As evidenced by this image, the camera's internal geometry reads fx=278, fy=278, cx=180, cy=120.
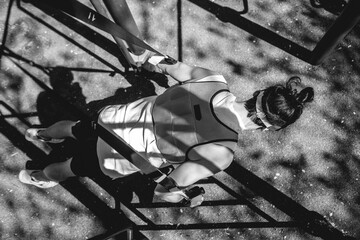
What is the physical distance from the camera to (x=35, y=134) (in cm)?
355

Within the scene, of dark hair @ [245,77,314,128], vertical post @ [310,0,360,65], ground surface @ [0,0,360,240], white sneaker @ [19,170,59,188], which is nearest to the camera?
dark hair @ [245,77,314,128]

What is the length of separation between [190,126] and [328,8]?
366 cm

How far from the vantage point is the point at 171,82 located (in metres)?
4.04

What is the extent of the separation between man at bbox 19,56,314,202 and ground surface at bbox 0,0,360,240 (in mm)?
1419

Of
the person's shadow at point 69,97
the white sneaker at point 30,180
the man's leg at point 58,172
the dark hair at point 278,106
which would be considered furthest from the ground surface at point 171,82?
the dark hair at point 278,106

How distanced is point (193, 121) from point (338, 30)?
2.45m

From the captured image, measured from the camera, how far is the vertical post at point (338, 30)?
9.84ft

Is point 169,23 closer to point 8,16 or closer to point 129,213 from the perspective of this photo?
point 8,16

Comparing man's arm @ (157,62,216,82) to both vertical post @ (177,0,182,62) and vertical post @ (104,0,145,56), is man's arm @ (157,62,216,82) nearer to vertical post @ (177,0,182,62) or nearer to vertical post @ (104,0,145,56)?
vertical post @ (104,0,145,56)

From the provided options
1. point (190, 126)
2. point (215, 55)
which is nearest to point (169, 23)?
point (215, 55)

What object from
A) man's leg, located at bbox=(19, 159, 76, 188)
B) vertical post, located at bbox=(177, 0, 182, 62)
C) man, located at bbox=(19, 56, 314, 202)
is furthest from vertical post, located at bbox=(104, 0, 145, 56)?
man's leg, located at bbox=(19, 159, 76, 188)

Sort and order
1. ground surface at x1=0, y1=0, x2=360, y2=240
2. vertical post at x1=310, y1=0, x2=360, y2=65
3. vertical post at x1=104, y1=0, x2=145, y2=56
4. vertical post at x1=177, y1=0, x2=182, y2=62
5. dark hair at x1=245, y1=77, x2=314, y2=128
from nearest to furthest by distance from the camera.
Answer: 1. dark hair at x1=245, y1=77, x2=314, y2=128
2. vertical post at x1=104, y1=0, x2=145, y2=56
3. vertical post at x1=310, y1=0, x2=360, y2=65
4. ground surface at x1=0, y1=0, x2=360, y2=240
5. vertical post at x1=177, y1=0, x2=182, y2=62

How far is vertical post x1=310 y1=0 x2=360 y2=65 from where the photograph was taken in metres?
3.00

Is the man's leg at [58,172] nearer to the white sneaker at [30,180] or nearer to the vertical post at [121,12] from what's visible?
the white sneaker at [30,180]
